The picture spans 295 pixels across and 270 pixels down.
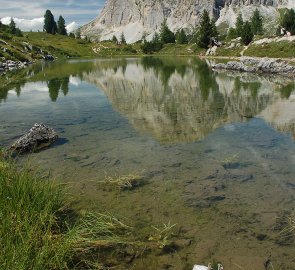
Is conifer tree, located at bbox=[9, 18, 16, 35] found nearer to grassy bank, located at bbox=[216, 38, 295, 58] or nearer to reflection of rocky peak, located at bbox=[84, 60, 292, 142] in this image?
grassy bank, located at bbox=[216, 38, 295, 58]

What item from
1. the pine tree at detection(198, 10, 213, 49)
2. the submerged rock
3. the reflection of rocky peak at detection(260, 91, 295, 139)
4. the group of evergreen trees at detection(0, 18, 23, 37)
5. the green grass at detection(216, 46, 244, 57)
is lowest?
the reflection of rocky peak at detection(260, 91, 295, 139)

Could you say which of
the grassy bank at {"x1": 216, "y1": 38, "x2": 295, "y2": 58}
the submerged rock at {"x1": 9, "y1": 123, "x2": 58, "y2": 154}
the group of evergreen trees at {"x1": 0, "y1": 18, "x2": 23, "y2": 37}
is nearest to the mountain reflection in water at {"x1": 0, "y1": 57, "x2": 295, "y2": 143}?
the submerged rock at {"x1": 9, "y1": 123, "x2": 58, "y2": 154}

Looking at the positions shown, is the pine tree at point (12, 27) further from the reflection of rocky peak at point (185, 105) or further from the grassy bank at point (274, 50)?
the reflection of rocky peak at point (185, 105)

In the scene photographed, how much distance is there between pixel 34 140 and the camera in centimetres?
1933

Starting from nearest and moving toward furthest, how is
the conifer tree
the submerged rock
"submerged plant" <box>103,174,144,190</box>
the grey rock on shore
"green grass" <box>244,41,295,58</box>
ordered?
1. "submerged plant" <box>103,174,144,190</box>
2. the submerged rock
3. the grey rock on shore
4. "green grass" <box>244,41,295,58</box>
5. the conifer tree

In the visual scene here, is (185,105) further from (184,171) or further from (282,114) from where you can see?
(184,171)

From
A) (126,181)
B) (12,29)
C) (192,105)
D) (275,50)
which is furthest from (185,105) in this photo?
(12,29)

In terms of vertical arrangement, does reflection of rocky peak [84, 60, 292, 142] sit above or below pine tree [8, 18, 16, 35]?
below

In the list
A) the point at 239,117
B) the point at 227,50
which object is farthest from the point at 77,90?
the point at 227,50

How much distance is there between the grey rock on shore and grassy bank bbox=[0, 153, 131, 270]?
187 feet

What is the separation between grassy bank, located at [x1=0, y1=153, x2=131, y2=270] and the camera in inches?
286

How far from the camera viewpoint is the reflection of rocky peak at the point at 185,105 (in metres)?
23.4

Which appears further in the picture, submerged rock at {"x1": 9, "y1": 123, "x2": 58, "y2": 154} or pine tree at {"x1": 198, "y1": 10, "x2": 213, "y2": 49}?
pine tree at {"x1": 198, "y1": 10, "x2": 213, "y2": 49}

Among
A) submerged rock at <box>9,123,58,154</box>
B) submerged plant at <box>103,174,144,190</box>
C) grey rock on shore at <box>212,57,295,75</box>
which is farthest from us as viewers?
grey rock on shore at <box>212,57,295,75</box>
